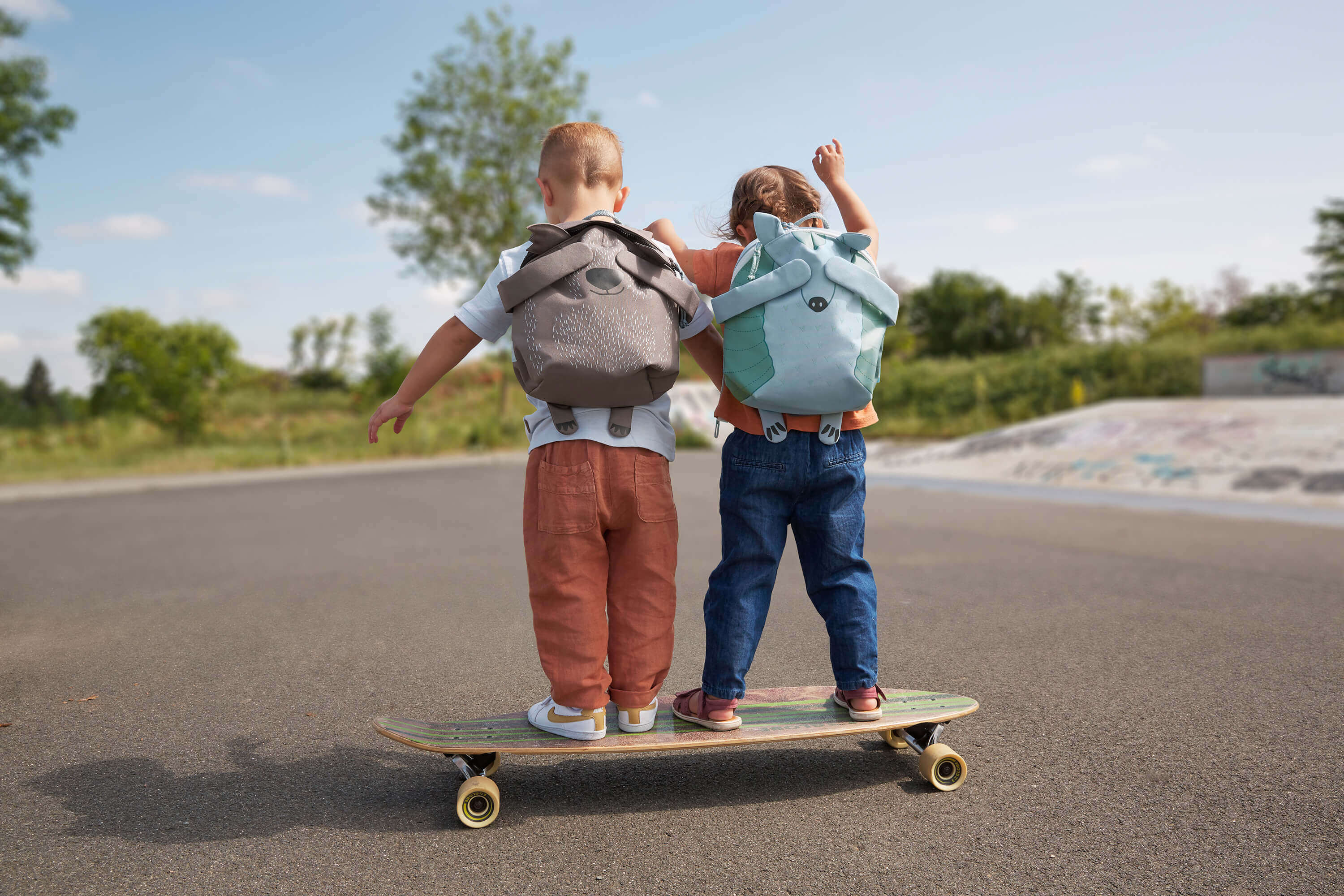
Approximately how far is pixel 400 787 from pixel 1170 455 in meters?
11.5

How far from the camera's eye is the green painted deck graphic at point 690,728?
249 cm

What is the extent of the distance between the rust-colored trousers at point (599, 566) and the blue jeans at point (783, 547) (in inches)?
7.0

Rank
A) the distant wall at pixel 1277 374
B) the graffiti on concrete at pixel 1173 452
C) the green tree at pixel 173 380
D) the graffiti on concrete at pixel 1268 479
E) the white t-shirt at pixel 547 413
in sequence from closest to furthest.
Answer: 1. the white t-shirt at pixel 547 413
2. the graffiti on concrete at pixel 1268 479
3. the graffiti on concrete at pixel 1173 452
4. the distant wall at pixel 1277 374
5. the green tree at pixel 173 380

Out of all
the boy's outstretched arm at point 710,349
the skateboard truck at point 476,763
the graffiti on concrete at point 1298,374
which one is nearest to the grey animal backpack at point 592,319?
the boy's outstretched arm at point 710,349

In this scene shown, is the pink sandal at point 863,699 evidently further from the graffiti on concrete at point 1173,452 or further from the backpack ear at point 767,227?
the graffiti on concrete at point 1173,452

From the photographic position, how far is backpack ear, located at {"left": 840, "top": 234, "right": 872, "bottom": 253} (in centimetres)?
259

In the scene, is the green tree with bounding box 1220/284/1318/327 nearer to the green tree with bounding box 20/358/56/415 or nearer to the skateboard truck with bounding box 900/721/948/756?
the skateboard truck with bounding box 900/721/948/756

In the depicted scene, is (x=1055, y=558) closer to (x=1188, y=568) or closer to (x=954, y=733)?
(x=1188, y=568)

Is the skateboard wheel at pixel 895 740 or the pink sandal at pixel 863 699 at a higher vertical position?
the pink sandal at pixel 863 699

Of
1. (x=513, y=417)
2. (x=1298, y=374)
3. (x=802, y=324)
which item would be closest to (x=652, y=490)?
(x=802, y=324)

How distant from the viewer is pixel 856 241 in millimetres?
2605

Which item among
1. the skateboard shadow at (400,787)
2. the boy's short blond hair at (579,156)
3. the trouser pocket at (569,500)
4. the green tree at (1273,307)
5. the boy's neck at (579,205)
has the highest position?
the green tree at (1273,307)

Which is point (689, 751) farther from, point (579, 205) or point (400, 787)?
point (579, 205)

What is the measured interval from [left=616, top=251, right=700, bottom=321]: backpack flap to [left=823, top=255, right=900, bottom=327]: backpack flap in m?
0.28
